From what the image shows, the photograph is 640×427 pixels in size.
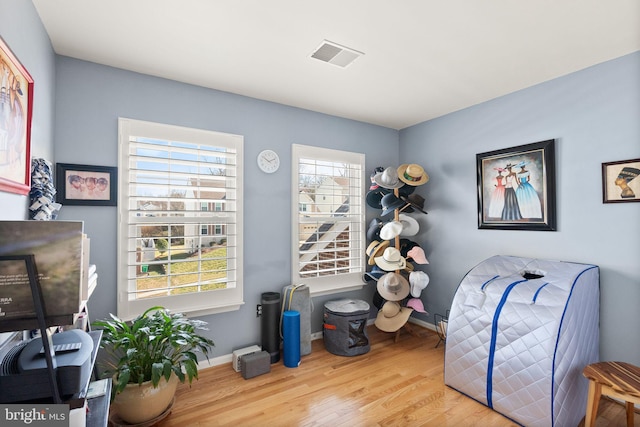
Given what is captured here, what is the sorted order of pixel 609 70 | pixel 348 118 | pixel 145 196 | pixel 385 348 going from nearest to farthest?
pixel 609 70 < pixel 145 196 < pixel 385 348 < pixel 348 118

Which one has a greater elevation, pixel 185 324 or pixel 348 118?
pixel 348 118

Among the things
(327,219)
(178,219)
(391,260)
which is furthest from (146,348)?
(391,260)

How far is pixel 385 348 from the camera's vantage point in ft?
10.3

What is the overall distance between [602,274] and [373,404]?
6.49ft

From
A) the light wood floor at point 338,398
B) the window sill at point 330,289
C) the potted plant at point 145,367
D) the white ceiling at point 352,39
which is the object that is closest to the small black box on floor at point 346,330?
the light wood floor at point 338,398

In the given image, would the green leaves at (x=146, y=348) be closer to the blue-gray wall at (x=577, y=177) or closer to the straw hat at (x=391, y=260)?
the straw hat at (x=391, y=260)

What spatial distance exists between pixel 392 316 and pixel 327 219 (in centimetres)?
127

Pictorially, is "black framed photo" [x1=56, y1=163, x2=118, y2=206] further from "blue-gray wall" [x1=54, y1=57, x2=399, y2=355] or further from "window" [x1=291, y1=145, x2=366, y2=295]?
"window" [x1=291, y1=145, x2=366, y2=295]

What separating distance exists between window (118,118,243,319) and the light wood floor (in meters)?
0.69

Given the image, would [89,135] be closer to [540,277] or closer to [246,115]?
[246,115]

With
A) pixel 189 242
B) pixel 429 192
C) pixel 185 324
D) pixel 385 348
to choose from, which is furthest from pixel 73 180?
pixel 429 192

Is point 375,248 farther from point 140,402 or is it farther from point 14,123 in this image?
point 14,123

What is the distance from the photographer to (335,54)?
86.6 inches

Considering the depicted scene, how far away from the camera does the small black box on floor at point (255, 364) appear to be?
8.25 feet
